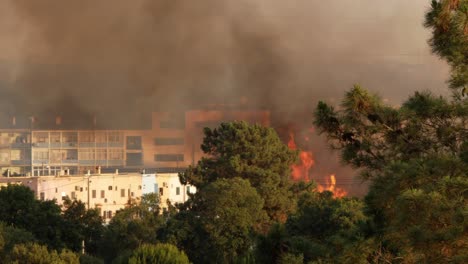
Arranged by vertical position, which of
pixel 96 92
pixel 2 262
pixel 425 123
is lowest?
pixel 2 262

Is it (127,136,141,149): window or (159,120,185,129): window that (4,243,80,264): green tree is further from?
(127,136,141,149): window

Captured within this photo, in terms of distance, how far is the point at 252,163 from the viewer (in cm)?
7081

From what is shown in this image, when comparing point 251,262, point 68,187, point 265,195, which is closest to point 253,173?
A: point 265,195

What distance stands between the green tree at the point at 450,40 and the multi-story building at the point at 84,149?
12268 cm

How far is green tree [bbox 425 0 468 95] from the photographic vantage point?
2302cm

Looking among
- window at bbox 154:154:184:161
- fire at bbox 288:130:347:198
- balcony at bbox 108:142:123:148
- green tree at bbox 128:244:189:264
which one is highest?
balcony at bbox 108:142:123:148

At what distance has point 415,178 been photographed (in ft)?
71.9

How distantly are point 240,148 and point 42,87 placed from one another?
290 ft

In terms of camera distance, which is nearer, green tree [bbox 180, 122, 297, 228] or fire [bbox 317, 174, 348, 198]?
green tree [bbox 180, 122, 297, 228]

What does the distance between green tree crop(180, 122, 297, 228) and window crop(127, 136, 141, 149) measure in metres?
85.2

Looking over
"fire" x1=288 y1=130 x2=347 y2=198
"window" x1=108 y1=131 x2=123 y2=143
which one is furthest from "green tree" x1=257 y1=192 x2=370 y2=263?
"window" x1=108 y1=131 x2=123 y2=143

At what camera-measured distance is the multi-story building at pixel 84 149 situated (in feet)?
492

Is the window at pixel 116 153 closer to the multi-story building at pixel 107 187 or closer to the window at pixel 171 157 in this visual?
the window at pixel 171 157

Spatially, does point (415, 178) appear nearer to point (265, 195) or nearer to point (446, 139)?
point (446, 139)
